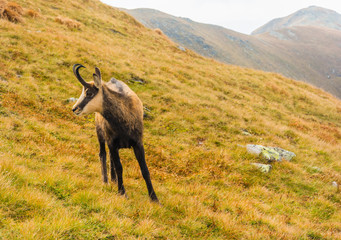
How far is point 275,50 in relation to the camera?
121 meters

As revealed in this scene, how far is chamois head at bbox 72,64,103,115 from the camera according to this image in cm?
507

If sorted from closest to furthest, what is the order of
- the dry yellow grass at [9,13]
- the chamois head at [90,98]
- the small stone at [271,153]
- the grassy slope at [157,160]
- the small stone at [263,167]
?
the grassy slope at [157,160]
the chamois head at [90,98]
the small stone at [263,167]
the small stone at [271,153]
the dry yellow grass at [9,13]

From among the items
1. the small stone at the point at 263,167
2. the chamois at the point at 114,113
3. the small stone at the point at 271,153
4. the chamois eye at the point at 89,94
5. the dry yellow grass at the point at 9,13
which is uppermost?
the dry yellow grass at the point at 9,13

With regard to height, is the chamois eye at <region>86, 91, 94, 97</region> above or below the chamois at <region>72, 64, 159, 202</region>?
above

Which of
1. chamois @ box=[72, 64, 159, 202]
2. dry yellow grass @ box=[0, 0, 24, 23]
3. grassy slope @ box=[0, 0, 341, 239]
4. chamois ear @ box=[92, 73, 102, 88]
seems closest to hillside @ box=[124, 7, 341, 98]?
grassy slope @ box=[0, 0, 341, 239]

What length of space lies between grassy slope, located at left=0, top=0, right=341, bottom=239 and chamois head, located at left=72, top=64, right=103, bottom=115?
5.65 ft

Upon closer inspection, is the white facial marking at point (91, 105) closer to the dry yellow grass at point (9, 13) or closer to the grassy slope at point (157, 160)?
the grassy slope at point (157, 160)

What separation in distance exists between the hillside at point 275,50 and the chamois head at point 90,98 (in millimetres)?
92241

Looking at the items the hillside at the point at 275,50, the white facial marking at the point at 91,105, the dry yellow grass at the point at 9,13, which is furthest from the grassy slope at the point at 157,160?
the hillside at the point at 275,50

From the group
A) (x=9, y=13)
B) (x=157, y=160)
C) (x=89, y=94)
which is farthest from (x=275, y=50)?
(x=89, y=94)

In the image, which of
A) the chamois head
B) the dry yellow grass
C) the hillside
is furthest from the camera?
the hillside

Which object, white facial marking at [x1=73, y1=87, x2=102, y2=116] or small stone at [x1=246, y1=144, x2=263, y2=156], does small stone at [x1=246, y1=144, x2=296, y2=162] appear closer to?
small stone at [x1=246, y1=144, x2=263, y2=156]

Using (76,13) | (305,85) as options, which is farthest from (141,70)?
(305,85)

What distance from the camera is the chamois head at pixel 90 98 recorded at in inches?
199
